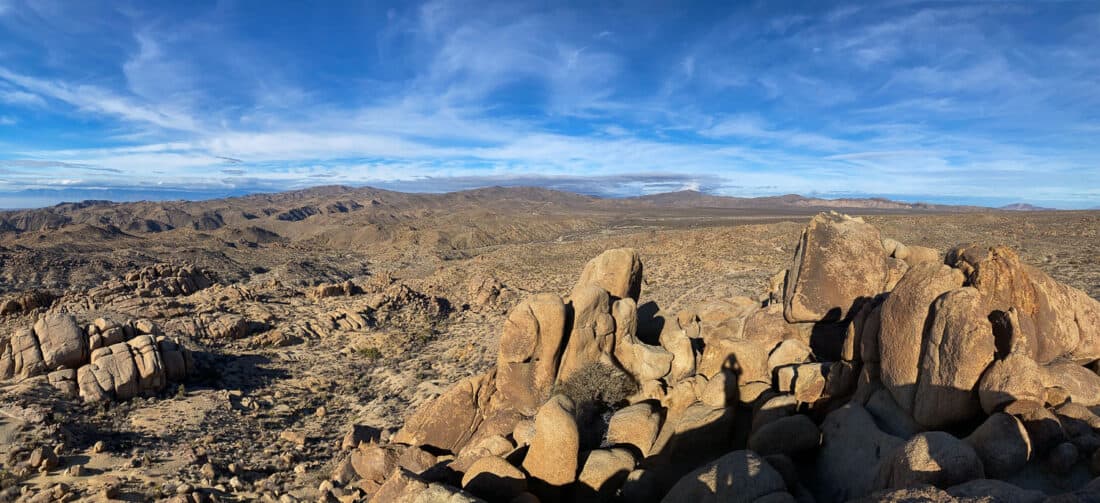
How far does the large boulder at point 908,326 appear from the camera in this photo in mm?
8742

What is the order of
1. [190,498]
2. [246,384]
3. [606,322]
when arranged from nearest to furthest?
1. [190,498]
2. [606,322]
3. [246,384]

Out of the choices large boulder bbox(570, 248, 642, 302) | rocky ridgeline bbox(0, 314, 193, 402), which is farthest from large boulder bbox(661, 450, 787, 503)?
rocky ridgeline bbox(0, 314, 193, 402)

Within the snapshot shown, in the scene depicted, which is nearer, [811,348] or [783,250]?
[811,348]

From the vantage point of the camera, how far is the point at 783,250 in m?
42.9

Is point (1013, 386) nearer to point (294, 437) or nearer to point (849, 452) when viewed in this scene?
point (849, 452)

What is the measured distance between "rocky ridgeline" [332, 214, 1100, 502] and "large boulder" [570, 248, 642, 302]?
0.69 m

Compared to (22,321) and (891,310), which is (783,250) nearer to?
(891,310)

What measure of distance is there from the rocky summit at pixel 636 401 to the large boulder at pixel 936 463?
2 cm

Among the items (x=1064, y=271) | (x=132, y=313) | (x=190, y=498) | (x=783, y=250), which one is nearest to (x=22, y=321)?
(x=132, y=313)

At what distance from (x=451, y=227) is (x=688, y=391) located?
8812cm

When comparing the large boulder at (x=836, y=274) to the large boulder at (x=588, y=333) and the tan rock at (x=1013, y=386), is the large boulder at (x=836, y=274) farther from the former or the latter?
the tan rock at (x=1013, y=386)

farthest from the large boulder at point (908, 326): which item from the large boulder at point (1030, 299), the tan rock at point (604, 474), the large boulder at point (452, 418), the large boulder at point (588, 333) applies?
the large boulder at point (452, 418)

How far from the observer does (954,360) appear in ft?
26.0

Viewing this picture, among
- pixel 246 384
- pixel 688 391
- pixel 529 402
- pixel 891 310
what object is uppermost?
pixel 891 310
